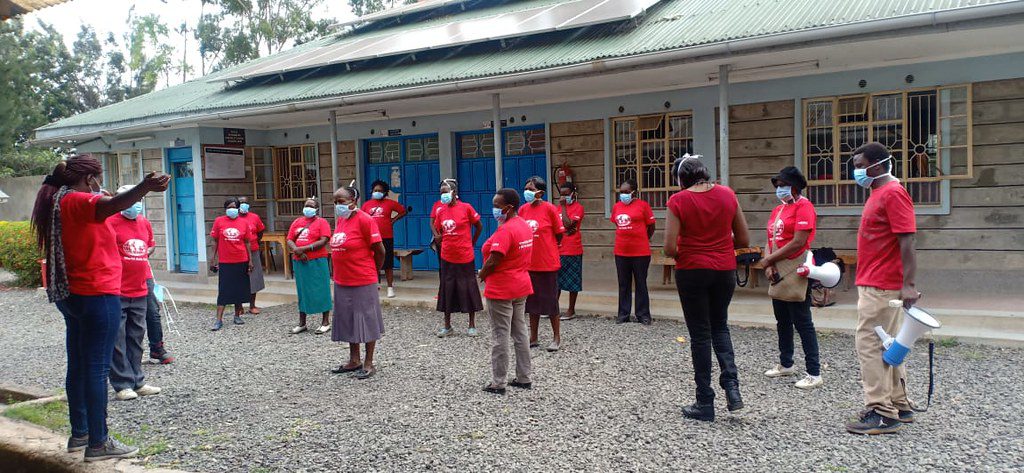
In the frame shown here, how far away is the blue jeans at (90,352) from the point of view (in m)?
4.40

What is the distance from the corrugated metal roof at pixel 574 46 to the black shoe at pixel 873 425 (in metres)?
3.82

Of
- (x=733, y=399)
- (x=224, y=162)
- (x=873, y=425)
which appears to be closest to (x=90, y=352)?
(x=733, y=399)

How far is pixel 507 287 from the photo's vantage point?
5.69 m

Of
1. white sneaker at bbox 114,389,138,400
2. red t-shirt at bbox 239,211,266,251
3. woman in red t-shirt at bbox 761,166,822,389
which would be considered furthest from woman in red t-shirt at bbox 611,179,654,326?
white sneaker at bbox 114,389,138,400

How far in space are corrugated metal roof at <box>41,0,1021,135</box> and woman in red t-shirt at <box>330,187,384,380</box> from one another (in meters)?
3.40

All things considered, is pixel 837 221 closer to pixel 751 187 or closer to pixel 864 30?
pixel 751 187

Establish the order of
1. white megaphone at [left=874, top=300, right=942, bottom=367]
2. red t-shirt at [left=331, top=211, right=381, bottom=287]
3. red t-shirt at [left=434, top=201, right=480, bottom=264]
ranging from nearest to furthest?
1. white megaphone at [left=874, top=300, right=942, bottom=367]
2. red t-shirt at [left=331, top=211, right=381, bottom=287]
3. red t-shirt at [left=434, top=201, right=480, bottom=264]

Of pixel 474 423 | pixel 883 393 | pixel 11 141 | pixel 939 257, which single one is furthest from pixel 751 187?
pixel 11 141

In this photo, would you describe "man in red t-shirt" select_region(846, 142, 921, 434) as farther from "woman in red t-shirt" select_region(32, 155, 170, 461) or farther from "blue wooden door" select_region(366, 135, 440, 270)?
"blue wooden door" select_region(366, 135, 440, 270)

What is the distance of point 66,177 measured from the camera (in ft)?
14.5

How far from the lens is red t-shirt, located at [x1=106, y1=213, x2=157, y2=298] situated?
6.16 meters

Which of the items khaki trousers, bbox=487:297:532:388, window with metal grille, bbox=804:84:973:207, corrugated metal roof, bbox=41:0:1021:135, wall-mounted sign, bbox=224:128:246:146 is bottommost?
khaki trousers, bbox=487:297:532:388

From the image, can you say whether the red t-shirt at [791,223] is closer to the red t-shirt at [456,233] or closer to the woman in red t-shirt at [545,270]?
the woman in red t-shirt at [545,270]

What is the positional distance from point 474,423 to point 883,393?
2.60 metres
